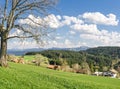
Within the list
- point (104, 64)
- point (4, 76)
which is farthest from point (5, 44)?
point (104, 64)

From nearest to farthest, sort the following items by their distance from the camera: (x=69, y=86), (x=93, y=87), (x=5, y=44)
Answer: (x=69, y=86) → (x=93, y=87) → (x=5, y=44)

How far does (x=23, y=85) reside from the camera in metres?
21.8

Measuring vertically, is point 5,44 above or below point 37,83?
above

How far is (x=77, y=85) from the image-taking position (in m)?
27.0

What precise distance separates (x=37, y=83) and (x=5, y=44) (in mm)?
10662

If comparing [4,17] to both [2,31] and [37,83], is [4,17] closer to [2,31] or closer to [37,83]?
[2,31]

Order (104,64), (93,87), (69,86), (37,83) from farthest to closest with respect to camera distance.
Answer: (104,64)
(93,87)
(69,86)
(37,83)

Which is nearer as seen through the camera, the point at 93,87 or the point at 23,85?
the point at 23,85

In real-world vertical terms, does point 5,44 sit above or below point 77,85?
above

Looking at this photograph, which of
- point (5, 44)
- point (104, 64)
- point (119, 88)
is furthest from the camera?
point (104, 64)

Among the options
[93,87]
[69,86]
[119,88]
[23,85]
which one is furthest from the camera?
[119,88]

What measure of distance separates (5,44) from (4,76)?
10.4 metres

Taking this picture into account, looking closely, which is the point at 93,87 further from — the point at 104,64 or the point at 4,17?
the point at 104,64

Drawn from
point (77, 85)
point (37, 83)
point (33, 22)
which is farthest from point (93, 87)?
point (33, 22)
